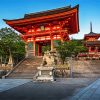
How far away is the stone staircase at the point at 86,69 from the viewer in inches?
928

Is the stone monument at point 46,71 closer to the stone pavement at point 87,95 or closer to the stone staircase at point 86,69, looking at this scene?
the stone staircase at point 86,69

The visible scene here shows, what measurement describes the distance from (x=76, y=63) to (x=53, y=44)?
23.1 feet

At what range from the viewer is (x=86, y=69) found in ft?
86.6

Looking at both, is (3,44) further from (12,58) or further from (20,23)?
(20,23)

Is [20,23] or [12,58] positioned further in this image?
[20,23]

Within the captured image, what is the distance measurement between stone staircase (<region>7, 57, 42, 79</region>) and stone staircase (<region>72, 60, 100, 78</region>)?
181 inches

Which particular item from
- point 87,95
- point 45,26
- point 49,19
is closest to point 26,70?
point 49,19

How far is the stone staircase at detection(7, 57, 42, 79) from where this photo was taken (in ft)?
76.5

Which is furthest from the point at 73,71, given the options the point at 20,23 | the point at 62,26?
the point at 20,23

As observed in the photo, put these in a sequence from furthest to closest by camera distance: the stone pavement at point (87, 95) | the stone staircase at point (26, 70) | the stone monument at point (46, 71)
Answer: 1. the stone staircase at point (26, 70)
2. the stone monument at point (46, 71)
3. the stone pavement at point (87, 95)

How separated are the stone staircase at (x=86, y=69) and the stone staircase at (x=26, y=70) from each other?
4606mm

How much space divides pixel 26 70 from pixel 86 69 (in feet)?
22.4

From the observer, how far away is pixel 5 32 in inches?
1998

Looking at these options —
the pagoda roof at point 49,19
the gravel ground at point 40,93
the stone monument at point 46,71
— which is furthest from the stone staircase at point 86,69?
the gravel ground at point 40,93
